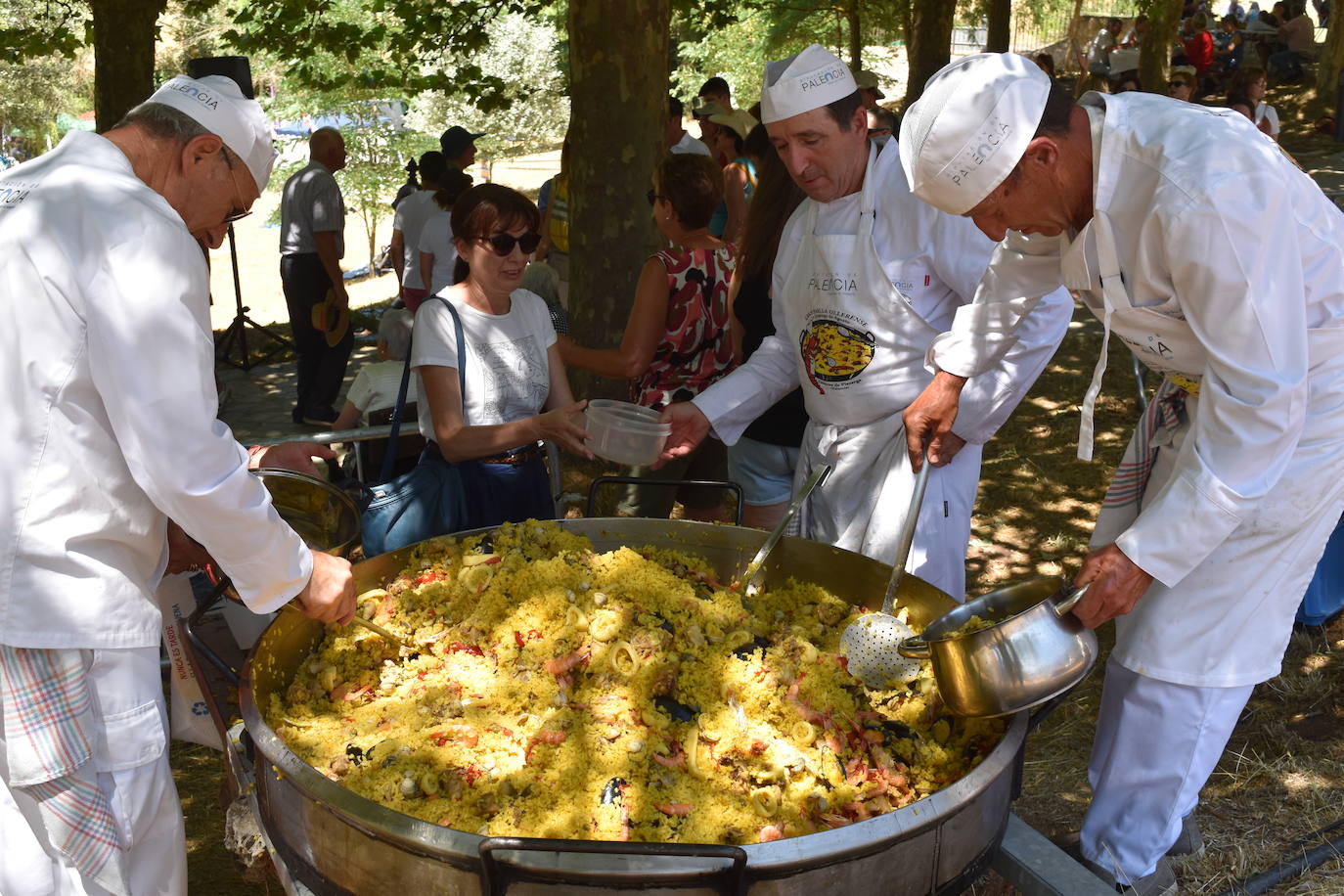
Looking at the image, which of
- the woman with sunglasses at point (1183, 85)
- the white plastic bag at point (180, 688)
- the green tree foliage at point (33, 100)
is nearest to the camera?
the white plastic bag at point (180, 688)

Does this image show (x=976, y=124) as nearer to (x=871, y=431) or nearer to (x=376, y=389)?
(x=871, y=431)

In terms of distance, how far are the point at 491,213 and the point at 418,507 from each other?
92 centimetres

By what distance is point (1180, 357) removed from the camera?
2211mm

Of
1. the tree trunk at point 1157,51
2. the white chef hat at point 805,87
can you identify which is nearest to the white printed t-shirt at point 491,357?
the white chef hat at point 805,87

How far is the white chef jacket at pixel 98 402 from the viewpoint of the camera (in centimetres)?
190

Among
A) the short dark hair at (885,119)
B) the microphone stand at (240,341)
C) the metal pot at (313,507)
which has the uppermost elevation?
the short dark hair at (885,119)

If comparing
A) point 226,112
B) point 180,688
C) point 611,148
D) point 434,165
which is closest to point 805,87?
point 226,112

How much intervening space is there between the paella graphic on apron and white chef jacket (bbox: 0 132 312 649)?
1.60 meters

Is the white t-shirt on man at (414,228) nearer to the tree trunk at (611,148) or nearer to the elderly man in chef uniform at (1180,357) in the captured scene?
the tree trunk at (611,148)

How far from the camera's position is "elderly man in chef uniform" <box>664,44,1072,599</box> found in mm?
2984

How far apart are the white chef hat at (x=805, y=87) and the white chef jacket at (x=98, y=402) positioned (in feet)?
5.35

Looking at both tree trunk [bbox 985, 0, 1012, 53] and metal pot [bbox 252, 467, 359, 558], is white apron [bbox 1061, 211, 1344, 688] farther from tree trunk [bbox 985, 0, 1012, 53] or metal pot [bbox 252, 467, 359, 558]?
tree trunk [bbox 985, 0, 1012, 53]

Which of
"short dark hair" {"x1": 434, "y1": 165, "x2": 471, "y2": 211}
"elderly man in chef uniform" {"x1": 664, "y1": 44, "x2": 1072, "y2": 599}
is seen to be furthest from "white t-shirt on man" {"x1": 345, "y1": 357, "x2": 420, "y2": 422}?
"elderly man in chef uniform" {"x1": 664, "y1": 44, "x2": 1072, "y2": 599}

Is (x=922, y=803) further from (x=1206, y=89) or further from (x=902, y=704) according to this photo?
(x=1206, y=89)
